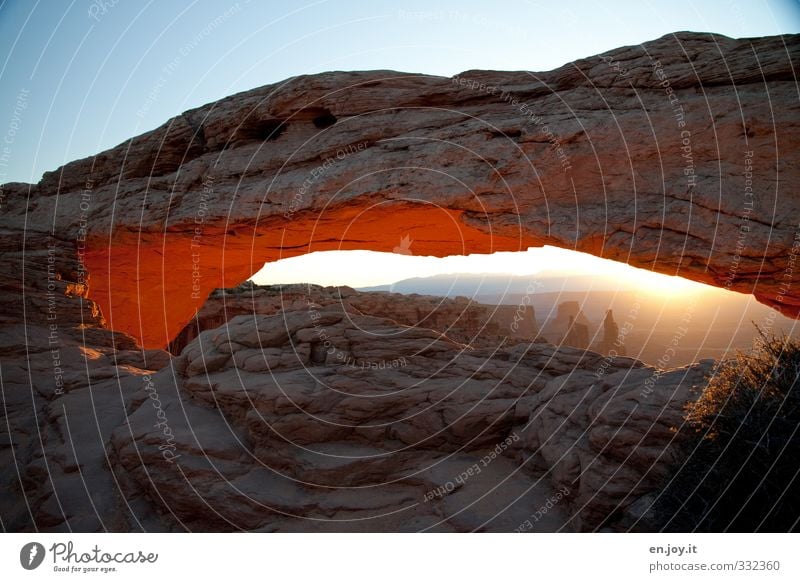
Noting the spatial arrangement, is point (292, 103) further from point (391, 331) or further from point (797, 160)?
point (797, 160)

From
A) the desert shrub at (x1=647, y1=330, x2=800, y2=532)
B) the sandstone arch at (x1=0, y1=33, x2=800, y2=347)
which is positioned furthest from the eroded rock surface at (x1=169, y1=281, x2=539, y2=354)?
the desert shrub at (x1=647, y1=330, x2=800, y2=532)

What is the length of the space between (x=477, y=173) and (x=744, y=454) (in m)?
9.34

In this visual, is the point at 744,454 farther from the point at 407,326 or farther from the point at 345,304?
the point at 345,304

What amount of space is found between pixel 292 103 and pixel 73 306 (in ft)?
34.1

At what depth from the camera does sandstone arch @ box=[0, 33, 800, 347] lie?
11297mm

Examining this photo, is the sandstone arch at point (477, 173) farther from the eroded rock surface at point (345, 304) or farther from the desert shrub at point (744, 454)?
the eroded rock surface at point (345, 304)

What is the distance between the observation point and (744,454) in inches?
242

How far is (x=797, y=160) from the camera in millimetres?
10938

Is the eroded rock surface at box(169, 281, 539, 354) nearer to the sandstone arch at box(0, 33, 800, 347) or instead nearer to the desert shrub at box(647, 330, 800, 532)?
the sandstone arch at box(0, 33, 800, 347)

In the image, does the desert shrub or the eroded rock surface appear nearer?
the desert shrub

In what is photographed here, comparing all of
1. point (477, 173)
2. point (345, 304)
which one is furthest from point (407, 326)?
point (345, 304)

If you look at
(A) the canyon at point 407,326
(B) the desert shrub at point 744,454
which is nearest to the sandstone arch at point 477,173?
(A) the canyon at point 407,326

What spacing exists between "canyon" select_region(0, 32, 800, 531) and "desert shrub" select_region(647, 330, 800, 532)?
0.62 m
